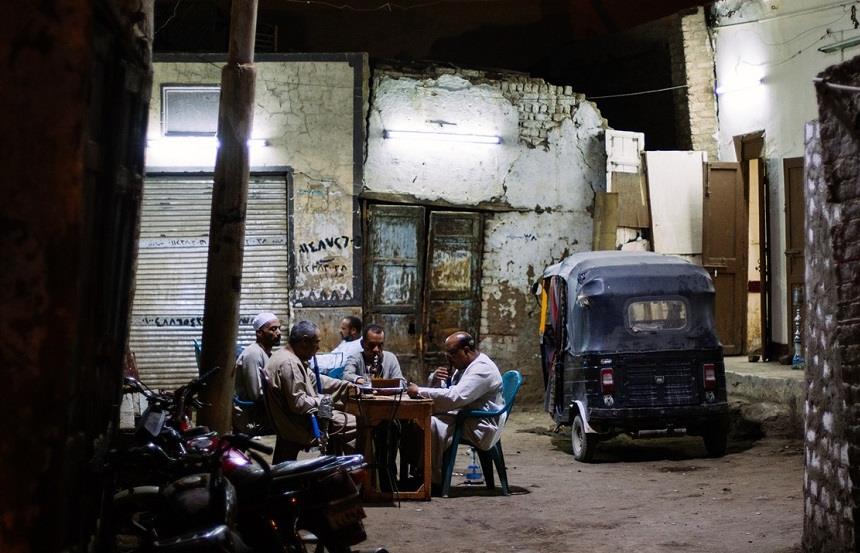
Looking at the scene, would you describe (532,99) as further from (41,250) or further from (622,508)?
(41,250)

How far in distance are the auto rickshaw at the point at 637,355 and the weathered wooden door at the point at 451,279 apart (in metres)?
3.65

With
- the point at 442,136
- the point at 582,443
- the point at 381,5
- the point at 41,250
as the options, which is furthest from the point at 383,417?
the point at 381,5

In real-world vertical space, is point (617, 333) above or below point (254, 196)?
below

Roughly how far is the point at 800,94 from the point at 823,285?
945cm

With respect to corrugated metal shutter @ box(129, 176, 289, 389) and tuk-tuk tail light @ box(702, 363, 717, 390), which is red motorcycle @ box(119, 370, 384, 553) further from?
corrugated metal shutter @ box(129, 176, 289, 389)

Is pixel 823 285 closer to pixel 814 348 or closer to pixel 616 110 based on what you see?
pixel 814 348

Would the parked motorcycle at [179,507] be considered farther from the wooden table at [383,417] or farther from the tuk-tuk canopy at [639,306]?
the tuk-tuk canopy at [639,306]

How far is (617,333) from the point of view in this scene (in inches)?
448

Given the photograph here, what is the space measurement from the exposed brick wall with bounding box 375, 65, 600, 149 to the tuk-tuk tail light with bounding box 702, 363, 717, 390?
5.76m

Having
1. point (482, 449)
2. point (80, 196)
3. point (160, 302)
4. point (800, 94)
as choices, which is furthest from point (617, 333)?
point (80, 196)

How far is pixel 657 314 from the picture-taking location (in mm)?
11578

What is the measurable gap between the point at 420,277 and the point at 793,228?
532cm

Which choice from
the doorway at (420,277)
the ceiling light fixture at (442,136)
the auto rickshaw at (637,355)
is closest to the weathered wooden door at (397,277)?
the doorway at (420,277)

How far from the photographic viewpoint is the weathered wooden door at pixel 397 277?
50.0 feet
